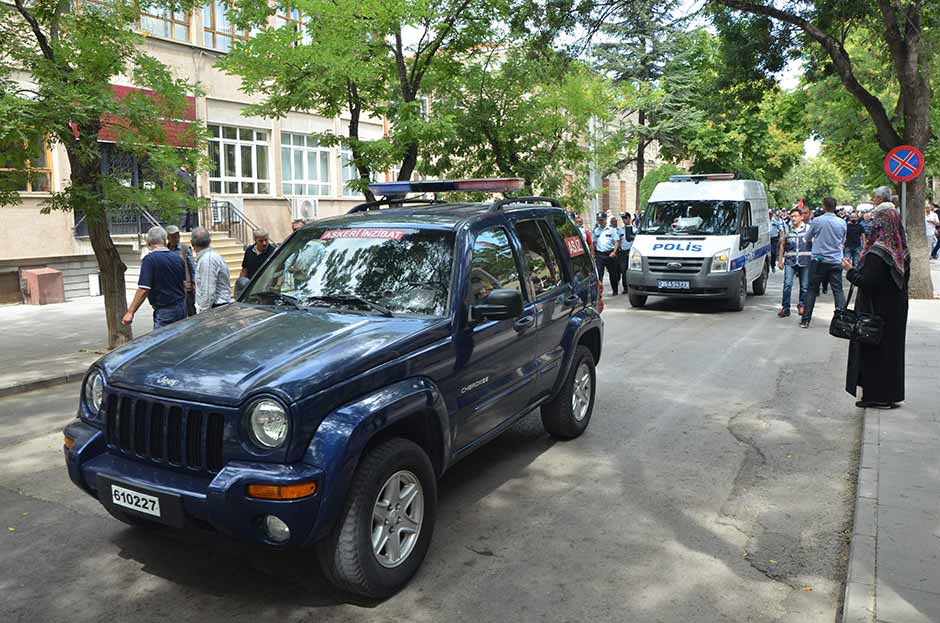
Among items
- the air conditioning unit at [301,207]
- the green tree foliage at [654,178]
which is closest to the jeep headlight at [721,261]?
the air conditioning unit at [301,207]

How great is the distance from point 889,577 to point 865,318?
11.5 feet

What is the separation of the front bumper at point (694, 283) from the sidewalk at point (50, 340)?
8789 mm

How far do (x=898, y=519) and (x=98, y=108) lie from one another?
894 cm

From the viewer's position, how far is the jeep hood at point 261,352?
3.72 m

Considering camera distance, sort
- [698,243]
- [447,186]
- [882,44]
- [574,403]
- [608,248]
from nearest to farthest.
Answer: [447,186] → [574,403] → [698,243] → [882,44] → [608,248]

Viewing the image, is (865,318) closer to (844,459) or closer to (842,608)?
(844,459)

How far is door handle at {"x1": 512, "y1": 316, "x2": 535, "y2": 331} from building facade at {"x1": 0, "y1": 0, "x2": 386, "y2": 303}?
12465 millimetres

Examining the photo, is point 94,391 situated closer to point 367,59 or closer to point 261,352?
point 261,352

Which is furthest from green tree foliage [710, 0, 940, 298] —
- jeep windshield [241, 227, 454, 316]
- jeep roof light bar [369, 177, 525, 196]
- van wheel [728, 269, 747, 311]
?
jeep windshield [241, 227, 454, 316]

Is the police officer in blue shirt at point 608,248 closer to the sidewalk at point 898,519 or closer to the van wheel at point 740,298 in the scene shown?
the van wheel at point 740,298

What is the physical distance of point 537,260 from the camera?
19.6ft

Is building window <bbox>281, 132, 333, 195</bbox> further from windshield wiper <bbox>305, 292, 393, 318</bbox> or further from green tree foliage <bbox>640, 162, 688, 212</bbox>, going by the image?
windshield wiper <bbox>305, 292, 393, 318</bbox>

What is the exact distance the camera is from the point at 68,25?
10312 mm

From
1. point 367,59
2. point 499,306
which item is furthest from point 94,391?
point 367,59
